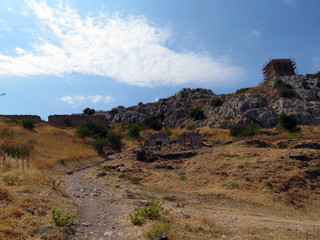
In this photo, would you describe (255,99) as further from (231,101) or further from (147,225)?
(147,225)

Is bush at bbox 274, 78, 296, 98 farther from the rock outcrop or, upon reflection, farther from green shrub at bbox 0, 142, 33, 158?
green shrub at bbox 0, 142, 33, 158

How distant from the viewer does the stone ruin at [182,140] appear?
2298 centimetres

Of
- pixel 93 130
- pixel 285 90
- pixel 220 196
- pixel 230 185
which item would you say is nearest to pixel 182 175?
pixel 230 185

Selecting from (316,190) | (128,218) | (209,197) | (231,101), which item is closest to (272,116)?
(231,101)

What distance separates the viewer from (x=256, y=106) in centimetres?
4425

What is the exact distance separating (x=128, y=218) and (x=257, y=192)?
23.4 ft

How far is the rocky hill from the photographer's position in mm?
40031

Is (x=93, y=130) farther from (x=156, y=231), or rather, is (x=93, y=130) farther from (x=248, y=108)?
(x=248, y=108)

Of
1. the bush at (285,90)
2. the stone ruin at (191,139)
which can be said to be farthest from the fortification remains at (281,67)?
the stone ruin at (191,139)

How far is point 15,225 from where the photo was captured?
319 centimetres

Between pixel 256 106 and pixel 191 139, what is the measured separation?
1112 inches

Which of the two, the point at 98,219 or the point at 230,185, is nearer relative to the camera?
the point at 98,219

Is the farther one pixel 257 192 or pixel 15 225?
pixel 257 192

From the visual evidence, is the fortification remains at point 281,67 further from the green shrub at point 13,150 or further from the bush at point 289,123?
the green shrub at point 13,150
